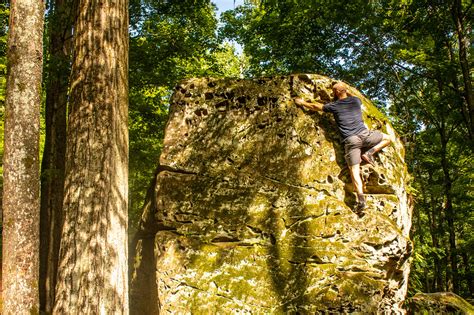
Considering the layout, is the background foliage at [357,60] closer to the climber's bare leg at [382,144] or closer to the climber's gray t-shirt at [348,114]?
the climber's bare leg at [382,144]

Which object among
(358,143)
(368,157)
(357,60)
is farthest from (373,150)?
(357,60)

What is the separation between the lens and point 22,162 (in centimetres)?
519

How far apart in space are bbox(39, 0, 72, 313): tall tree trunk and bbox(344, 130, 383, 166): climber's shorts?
20.0ft

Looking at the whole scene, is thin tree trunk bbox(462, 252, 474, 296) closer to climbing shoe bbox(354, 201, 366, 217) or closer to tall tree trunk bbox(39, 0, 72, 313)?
climbing shoe bbox(354, 201, 366, 217)

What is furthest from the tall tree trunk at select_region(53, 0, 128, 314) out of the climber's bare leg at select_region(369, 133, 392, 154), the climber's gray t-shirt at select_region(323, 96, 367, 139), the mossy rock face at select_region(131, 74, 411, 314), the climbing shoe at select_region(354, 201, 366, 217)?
the climber's bare leg at select_region(369, 133, 392, 154)

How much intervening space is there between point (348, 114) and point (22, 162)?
4.72 metres

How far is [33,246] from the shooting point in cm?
516

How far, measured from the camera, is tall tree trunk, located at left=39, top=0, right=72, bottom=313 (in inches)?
356

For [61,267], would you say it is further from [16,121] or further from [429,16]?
[429,16]

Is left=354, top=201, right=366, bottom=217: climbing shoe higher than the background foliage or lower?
lower

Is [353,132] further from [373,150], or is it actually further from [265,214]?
[265,214]

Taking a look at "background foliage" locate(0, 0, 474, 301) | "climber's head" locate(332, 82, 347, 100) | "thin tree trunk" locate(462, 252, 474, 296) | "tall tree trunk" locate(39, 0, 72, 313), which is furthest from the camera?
"thin tree trunk" locate(462, 252, 474, 296)

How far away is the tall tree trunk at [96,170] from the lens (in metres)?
4.41

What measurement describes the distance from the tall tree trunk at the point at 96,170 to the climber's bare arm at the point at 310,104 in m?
2.86
